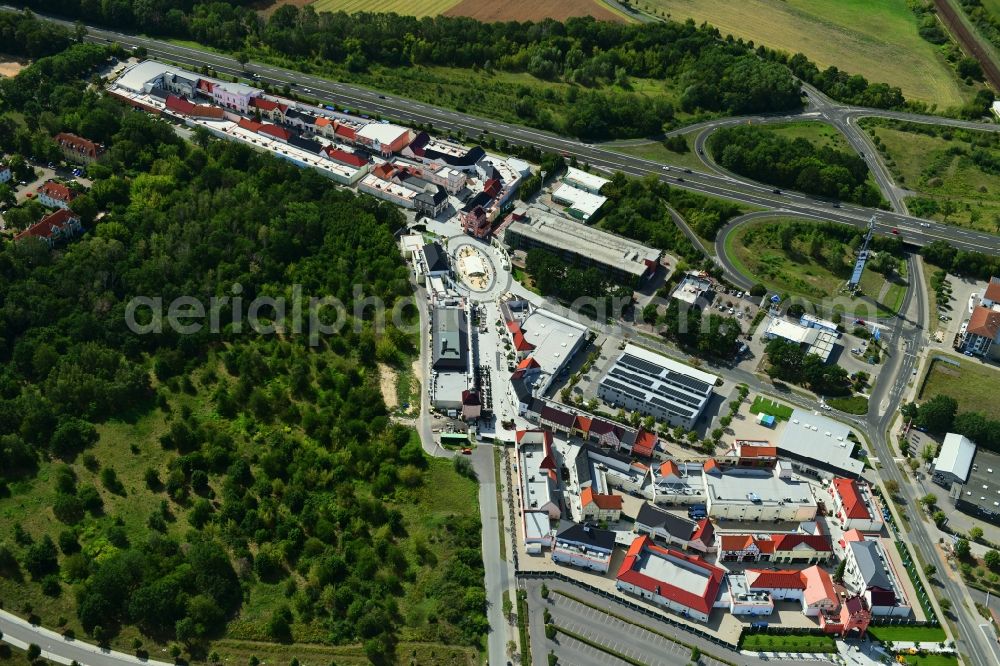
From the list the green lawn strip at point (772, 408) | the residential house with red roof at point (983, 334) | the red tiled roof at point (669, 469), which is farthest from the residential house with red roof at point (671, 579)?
the residential house with red roof at point (983, 334)

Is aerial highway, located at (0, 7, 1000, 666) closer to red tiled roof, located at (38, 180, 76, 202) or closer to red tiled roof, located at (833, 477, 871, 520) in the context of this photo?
red tiled roof, located at (833, 477, 871, 520)

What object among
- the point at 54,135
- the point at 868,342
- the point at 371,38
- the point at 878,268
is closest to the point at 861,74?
the point at 878,268

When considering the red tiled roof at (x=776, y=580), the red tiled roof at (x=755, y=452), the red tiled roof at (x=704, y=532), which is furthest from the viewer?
the red tiled roof at (x=755, y=452)

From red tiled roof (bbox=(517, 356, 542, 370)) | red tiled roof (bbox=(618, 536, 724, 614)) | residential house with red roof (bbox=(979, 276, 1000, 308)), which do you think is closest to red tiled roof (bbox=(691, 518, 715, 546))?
red tiled roof (bbox=(618, 536, 724, 614))

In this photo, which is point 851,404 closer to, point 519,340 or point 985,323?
point 985,323

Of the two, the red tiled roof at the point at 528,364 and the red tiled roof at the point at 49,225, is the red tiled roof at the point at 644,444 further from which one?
the red tiled roof at the point at 49,225

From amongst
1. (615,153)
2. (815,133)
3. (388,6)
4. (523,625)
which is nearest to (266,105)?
(388,6)
